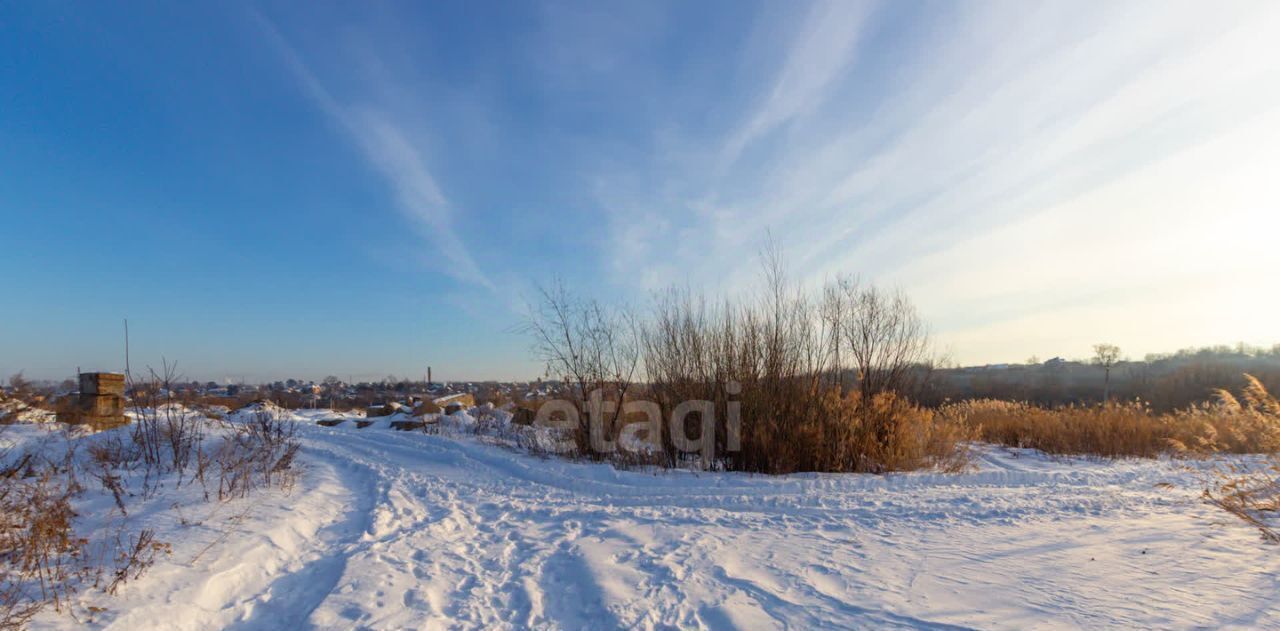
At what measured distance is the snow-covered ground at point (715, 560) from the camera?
3236 millimetres

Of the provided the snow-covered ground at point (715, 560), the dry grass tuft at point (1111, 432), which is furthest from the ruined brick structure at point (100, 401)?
the dry grass tuft at point (1111, 432)

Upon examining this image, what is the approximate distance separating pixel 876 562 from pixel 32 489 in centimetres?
670

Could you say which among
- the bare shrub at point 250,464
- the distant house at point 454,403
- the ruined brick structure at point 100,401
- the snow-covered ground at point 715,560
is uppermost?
the ruined brick structure at point 100,401

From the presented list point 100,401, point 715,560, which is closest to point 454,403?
point 100,401

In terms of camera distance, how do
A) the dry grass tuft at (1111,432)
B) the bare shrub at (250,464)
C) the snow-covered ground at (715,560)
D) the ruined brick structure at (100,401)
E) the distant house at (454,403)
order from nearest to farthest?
the snow-covered ground at (715,560), the bare shrub at (250,464), the ruined brick structure at (100,401), the dry grass tuft at (1111,432), the distant house at (454,403)

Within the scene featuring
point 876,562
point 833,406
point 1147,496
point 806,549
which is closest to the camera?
point 876,562

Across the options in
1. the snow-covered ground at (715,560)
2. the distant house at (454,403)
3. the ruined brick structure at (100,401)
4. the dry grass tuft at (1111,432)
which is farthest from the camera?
the distant house at (454,403)

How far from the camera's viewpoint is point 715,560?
421 centimetres

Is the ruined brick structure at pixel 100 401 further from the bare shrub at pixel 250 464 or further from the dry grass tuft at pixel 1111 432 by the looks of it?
the dry grass tuft at pixel 1111 432

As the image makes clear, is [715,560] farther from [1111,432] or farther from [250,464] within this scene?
[1111,432]

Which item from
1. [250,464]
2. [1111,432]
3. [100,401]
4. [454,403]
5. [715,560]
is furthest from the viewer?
[454,403]

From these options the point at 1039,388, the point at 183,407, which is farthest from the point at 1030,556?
the point at 1039,388

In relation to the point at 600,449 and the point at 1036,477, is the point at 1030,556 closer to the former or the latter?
the point at 1036,477

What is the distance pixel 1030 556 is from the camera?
4051mm
